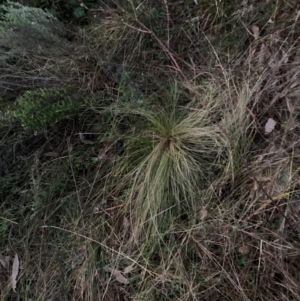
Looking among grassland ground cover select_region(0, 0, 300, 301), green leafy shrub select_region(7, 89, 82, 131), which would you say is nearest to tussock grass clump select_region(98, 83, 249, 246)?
grassland ground cover select_region(0, 0, 300, 301)

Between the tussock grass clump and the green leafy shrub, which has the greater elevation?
the green leafy shrub

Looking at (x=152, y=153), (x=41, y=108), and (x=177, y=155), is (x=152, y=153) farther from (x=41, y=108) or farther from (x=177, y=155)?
(x=41, y=108)

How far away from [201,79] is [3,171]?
3.16 ft

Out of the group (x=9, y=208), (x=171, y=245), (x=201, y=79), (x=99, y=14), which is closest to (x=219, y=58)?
(x=201, y=79)

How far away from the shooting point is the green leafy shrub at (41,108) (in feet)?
6.84

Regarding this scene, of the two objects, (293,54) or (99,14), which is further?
(99,14)

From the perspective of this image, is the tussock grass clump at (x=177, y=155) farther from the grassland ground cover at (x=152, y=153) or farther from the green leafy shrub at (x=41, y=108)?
→ the green leafy shrub at (x=41, y=108)

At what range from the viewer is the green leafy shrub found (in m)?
2.08

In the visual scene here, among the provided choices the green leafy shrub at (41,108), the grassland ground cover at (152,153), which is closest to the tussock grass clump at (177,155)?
the grassland ground cover at (152,153)

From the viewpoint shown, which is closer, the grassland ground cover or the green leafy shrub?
the grassland ground cover

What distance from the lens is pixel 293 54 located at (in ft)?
6.75

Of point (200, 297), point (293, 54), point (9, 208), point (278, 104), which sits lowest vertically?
point (200, 297)

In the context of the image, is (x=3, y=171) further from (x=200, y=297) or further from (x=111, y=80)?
(x=200, y=297)

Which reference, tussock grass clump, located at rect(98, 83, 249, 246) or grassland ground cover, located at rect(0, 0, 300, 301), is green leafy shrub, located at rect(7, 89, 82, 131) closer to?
grassland ground cover, located at rect(0, 0, 300, 301)
